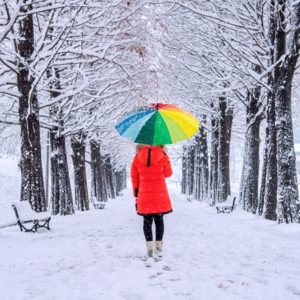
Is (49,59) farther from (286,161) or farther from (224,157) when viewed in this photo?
(224,157)

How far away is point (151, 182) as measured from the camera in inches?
235

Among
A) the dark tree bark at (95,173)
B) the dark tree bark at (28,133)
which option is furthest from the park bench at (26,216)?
the dark tree bark at (95,173)

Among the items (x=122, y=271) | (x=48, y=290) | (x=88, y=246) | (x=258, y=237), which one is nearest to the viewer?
(x=48, y=290)

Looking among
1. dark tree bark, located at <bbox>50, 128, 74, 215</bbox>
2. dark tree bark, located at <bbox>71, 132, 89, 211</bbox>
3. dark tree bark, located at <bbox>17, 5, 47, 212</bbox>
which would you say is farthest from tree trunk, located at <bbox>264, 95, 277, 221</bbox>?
dark tree bark, located at <bbox>71, 132, 89, 211</bbox>

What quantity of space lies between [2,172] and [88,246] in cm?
3245

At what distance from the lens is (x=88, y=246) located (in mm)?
7211

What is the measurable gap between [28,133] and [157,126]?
557 cm

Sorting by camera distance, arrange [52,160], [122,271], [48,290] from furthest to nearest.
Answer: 1. [52,160]
2. [122,271]
3. [48,290]

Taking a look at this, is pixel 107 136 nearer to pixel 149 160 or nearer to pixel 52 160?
pixel 52 160

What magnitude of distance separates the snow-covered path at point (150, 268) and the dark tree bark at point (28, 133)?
1.77 meters

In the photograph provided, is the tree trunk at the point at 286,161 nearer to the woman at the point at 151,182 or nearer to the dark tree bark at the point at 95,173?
the woman at the point at 151,182

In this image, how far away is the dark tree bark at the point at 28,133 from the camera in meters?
10.3

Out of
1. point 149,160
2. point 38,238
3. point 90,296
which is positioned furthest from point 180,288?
point 38,238

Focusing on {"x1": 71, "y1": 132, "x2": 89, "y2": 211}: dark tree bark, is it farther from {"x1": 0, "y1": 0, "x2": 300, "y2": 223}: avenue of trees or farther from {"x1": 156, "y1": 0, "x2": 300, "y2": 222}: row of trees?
{"x1": 156, "y1": 0, "x2": 300, "y2": 222}: row of trees
